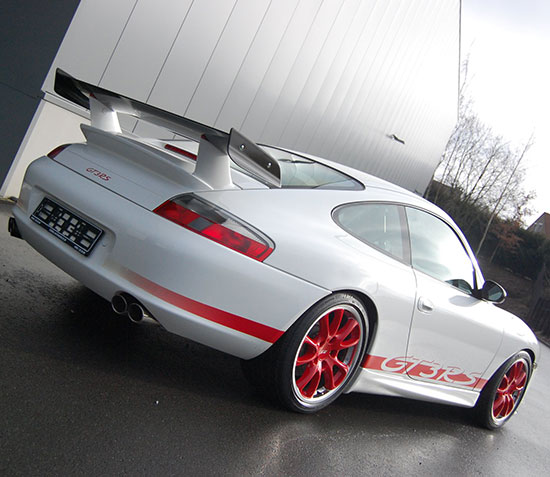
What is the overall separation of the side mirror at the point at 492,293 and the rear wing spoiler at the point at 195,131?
77.5 inches

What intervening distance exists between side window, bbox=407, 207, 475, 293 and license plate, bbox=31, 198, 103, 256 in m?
1.92

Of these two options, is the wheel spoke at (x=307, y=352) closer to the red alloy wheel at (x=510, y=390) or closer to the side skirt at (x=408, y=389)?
the side skirt at (x=408, y=389)

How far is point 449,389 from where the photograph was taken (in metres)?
4.15

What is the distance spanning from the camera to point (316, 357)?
3.19m

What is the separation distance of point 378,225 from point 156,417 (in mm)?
1672

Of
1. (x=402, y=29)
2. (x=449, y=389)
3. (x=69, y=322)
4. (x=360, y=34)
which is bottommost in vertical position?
(x=69, y=322)

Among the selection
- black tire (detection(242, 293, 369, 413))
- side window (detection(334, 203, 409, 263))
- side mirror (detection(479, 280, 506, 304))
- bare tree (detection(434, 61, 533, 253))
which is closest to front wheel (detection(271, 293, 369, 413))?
black tire (detection(242, 293, 369, 413))

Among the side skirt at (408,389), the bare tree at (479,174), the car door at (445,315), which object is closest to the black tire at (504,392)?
the side skirt at (408,389)

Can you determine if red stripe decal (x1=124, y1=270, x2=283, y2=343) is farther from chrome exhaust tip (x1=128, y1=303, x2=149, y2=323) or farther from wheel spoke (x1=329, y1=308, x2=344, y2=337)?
wheel spoke (x1=329, y1=308, x2=344, y2=337)

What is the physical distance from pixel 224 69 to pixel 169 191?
5680 mm

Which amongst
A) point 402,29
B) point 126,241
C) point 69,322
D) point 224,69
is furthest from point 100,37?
point 402,29

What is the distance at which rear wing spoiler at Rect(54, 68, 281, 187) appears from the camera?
258cm

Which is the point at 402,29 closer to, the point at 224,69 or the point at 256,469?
the point at 224,69

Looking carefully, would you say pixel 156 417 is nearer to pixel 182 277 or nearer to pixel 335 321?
pixel 182 277
